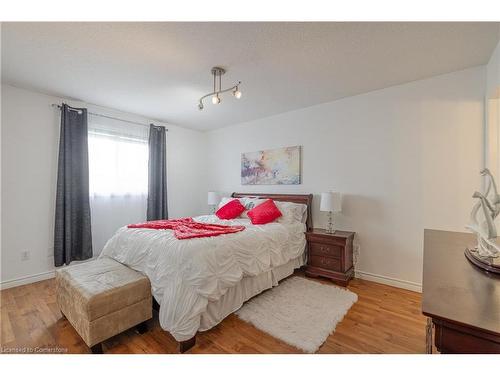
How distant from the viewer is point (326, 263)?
2.93m

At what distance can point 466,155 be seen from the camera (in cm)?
239

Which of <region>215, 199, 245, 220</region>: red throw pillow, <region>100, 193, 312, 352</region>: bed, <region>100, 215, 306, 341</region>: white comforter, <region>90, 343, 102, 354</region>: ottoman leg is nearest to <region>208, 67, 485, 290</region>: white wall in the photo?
<region>215, 199, 245, 220</region>: red throw pillow

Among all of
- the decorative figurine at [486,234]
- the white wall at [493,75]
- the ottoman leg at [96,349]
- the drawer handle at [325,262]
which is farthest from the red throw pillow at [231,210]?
the white wall at [493,75]

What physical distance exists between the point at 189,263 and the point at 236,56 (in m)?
1.92

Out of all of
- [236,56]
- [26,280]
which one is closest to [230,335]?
[236,56]

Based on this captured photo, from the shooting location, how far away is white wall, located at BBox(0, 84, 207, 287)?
2.78 m

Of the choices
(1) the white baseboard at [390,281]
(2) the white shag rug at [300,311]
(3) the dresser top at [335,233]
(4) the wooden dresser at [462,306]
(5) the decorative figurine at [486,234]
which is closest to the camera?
(4) the wooden dresser at [462,306]

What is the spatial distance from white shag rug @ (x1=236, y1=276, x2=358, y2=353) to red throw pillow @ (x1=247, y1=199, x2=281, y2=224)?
2.80ft

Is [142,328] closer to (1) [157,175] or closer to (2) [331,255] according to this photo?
(2) [331,255]

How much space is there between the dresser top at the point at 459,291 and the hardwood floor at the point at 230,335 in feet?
3.17

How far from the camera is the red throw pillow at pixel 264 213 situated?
3143mm

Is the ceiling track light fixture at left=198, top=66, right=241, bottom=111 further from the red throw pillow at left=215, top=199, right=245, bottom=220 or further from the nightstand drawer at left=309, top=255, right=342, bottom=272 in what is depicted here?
the nightstand drawer at left=309, top=255, right=342, bottom=272

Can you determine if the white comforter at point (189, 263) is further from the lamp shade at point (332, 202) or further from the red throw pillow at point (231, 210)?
the red throw pillow at point (231, 210)
